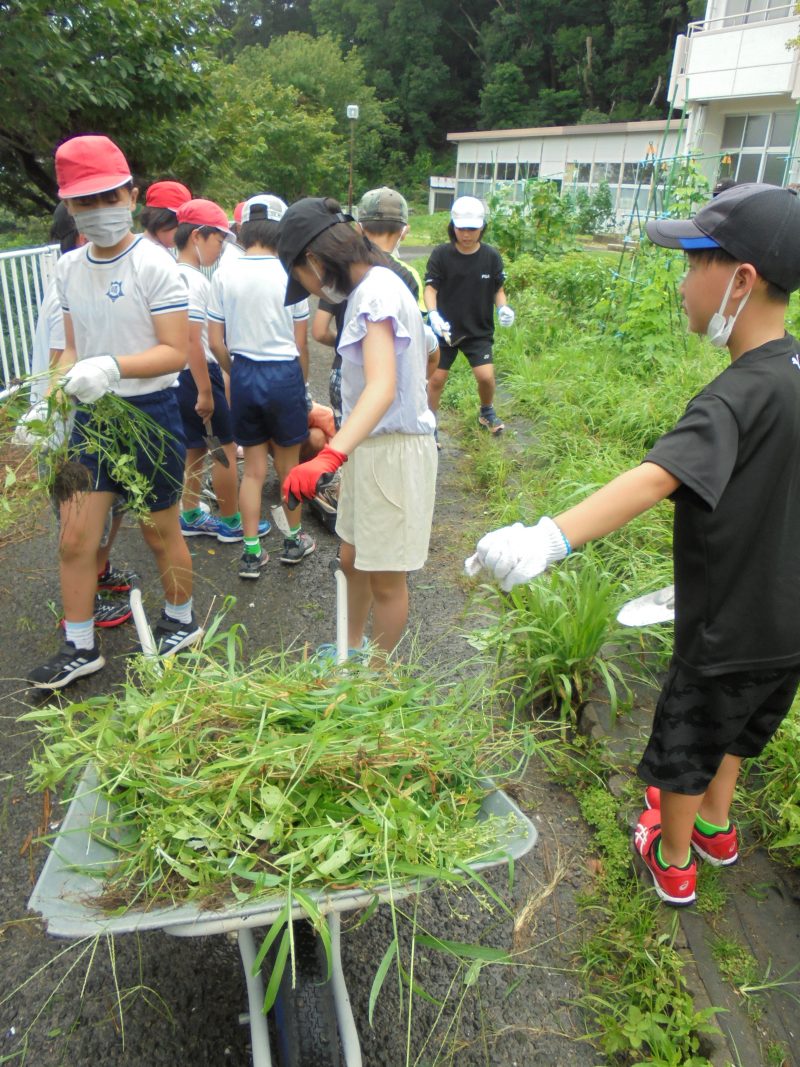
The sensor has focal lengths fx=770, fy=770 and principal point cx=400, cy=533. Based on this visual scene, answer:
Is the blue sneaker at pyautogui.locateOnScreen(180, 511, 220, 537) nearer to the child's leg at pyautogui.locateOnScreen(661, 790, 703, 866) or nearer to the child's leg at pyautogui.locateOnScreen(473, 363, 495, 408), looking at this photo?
the child's leg at pyautogui.locateOnScreen(473, 363, 495, 408)

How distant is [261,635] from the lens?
3746 millimetres

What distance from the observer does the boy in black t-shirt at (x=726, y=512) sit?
157cm

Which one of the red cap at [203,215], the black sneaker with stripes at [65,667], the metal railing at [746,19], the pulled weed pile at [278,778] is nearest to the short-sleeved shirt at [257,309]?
the red cap at [203,215]

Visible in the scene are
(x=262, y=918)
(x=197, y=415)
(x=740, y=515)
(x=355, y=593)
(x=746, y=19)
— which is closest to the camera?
(x=262, y=918)

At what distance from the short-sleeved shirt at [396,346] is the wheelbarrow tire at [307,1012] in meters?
1.57

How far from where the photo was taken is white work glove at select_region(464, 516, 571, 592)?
1.57m

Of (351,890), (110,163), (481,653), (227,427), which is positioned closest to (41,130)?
(227,427)

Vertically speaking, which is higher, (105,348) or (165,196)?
(165,196)

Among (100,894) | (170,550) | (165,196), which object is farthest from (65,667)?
(165,196)

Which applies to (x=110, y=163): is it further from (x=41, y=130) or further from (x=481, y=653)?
(x=41, y=130)

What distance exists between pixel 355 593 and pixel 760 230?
1992mm

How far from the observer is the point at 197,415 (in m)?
4.35

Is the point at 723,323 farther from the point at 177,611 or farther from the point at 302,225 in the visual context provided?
the point at 177,611

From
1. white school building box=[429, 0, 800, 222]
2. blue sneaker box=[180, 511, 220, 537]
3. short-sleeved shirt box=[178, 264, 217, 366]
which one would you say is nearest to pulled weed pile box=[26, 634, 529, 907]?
short-sleeved shirt box=[178, 264, 217, 366]
